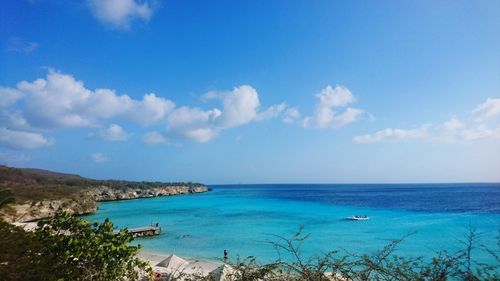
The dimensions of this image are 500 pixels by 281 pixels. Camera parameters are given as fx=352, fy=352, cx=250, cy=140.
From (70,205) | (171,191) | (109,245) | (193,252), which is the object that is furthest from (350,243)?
(171,191)

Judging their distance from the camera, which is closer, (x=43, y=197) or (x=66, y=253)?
(x=66, y=253)

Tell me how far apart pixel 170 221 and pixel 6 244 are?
118 feet

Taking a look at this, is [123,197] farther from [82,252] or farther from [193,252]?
[82,252]

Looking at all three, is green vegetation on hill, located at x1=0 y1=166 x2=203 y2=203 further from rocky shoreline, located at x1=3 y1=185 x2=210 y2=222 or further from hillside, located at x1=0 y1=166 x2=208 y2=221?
rocky shoreline, located at x1=3 y1=185 x2=210 y2=222

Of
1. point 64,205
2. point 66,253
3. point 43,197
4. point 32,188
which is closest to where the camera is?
point 66,253

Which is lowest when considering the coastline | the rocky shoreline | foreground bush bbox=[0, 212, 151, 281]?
the coastline

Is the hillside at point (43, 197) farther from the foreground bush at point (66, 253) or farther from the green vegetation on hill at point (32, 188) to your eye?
the foreground bush at point (66, 253)

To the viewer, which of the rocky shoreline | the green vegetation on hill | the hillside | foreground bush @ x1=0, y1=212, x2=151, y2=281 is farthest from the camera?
the green vegetation on hill

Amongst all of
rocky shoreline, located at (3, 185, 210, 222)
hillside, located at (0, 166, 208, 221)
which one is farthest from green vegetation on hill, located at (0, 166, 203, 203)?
rocky shoreline, located at (3, 185, 210, 222)

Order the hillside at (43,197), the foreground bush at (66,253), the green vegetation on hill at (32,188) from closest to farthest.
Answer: the foreground bush at (66,253) < the hillside at (43,197) < the green vegetation on hill at (32,188)

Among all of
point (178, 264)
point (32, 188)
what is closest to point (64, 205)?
point (32, 188)

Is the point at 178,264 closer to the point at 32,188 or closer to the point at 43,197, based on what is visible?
the point at 43,197

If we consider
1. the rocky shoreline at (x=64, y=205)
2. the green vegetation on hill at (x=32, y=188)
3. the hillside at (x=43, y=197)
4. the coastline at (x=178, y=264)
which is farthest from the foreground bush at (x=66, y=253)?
the green vegetation on hill at (x=32, y=188)

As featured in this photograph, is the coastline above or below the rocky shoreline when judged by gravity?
below
